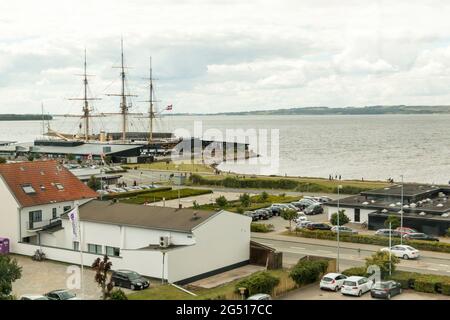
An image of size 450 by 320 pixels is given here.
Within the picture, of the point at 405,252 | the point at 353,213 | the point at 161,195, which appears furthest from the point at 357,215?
the point at 161,195

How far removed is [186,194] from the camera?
50781 millimetres

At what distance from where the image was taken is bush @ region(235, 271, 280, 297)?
2005 centimetres

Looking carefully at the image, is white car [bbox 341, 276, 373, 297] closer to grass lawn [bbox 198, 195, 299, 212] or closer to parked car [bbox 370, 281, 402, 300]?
parked car [bbox 370, 281, 402, 300]

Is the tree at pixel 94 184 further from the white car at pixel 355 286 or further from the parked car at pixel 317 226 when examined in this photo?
the white car at pixel 355 286

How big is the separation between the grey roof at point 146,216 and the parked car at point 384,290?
7.69m

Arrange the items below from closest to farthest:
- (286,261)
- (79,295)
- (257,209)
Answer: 1. (79,295)
2. (286,261)
3. (257,209)

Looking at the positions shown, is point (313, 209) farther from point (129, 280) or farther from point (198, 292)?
point (129, 280)

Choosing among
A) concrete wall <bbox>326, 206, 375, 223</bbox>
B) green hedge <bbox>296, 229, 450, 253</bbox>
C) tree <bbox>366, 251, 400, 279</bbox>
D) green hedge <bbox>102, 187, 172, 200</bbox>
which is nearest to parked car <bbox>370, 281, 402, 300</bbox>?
tree <bbox>366, 251, 400, 279</bbox>

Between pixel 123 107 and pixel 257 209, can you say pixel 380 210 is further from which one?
pixel 123 107

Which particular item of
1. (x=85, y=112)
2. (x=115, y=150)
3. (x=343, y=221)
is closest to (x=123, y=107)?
(x=85, y=112)

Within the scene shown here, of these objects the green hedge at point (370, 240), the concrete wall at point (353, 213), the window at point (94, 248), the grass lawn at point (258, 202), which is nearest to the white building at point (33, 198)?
the window at point (94, 248)

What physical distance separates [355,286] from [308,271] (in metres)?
2.25

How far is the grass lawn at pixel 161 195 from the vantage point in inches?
1825
